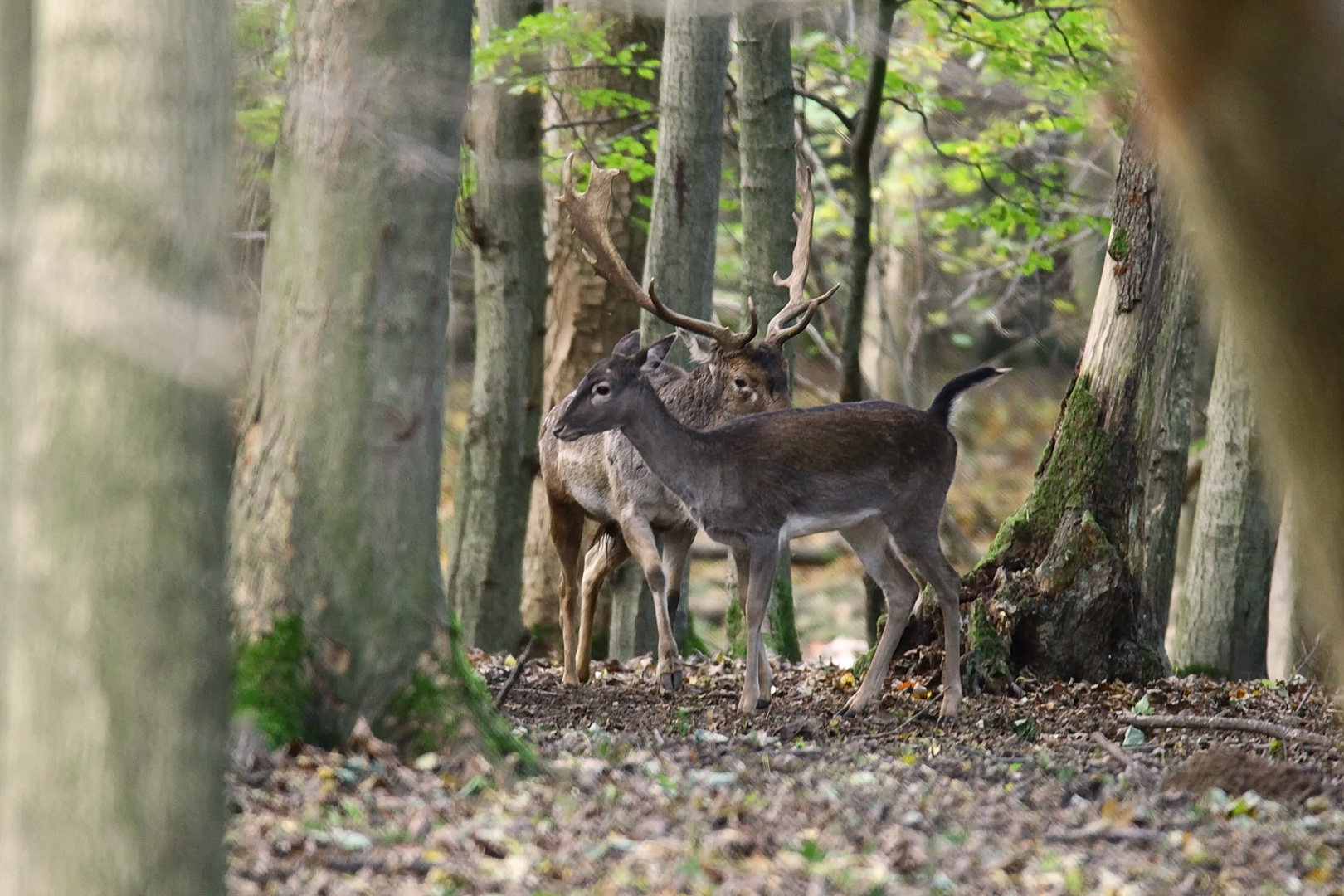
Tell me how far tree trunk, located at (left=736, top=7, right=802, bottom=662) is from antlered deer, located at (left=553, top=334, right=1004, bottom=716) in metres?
1.76

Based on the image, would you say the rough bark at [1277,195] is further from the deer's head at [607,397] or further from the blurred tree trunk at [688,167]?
the blurred tree trunk at [688,167]

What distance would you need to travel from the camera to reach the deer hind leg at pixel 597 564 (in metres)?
8.47

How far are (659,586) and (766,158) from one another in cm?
303

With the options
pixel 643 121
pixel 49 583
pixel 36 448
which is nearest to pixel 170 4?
pixel 36 448

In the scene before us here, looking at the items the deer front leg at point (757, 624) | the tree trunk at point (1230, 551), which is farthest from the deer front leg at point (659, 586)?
the tree trunk at point (1230, 551)

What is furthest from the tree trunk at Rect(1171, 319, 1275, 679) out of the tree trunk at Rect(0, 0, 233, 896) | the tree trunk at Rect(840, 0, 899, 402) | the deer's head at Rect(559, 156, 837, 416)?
the tree trunk at Rect(0, 0, 233, 896)

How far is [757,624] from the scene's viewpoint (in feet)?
23.4

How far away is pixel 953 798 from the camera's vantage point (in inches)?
188

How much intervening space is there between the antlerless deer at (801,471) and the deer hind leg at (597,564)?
44.8 inches

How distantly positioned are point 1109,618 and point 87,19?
615 centimetres

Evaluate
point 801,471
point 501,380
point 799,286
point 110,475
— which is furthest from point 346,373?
point 501,380

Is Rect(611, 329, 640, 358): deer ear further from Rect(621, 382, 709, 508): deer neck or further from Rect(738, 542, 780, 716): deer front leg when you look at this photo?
Rect(738, 542, 780, 716): deer front leg

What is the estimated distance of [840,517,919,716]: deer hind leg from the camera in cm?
716

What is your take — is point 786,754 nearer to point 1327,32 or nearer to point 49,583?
point 49,583
